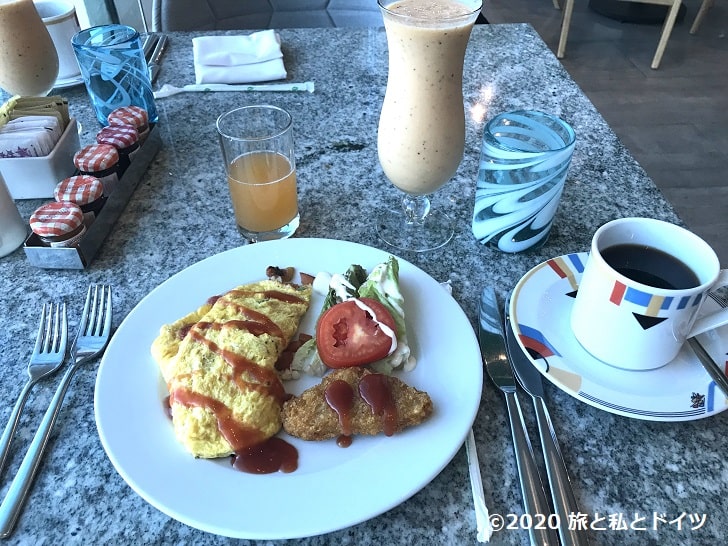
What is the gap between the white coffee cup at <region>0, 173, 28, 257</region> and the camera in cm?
96

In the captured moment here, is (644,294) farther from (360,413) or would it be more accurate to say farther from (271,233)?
(271,233)

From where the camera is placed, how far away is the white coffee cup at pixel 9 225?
0.96 meters

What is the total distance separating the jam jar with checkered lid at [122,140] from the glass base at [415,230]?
514 mm

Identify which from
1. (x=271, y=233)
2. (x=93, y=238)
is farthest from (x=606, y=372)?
(x=93, y=238)

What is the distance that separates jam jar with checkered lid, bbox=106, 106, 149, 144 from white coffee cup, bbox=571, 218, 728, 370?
3.02ft

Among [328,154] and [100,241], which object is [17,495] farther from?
[328,154]

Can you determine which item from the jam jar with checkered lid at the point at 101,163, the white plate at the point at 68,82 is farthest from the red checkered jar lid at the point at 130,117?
the white plate at the point at 68,82

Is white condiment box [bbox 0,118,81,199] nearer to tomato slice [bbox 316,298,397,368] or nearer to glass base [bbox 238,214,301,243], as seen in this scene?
glass base [bbox 238,214,301,243]

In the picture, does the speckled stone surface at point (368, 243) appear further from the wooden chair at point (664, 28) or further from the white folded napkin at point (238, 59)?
the wooden chair at point (664, 28)

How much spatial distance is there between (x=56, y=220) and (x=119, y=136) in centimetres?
27

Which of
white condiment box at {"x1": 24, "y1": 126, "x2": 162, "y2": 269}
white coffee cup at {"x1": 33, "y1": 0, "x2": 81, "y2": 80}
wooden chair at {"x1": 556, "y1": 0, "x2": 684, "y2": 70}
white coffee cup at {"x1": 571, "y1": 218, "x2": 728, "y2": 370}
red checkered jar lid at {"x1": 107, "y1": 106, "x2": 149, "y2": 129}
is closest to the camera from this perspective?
white coffee cup at {"x1": 571, "y1": 218, "x2": 728, "y2": 370}

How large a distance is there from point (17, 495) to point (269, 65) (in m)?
1.17

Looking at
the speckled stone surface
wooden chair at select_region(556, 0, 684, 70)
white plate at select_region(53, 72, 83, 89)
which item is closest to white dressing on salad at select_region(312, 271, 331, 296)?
the speckled stone surface

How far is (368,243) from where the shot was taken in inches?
40.5
